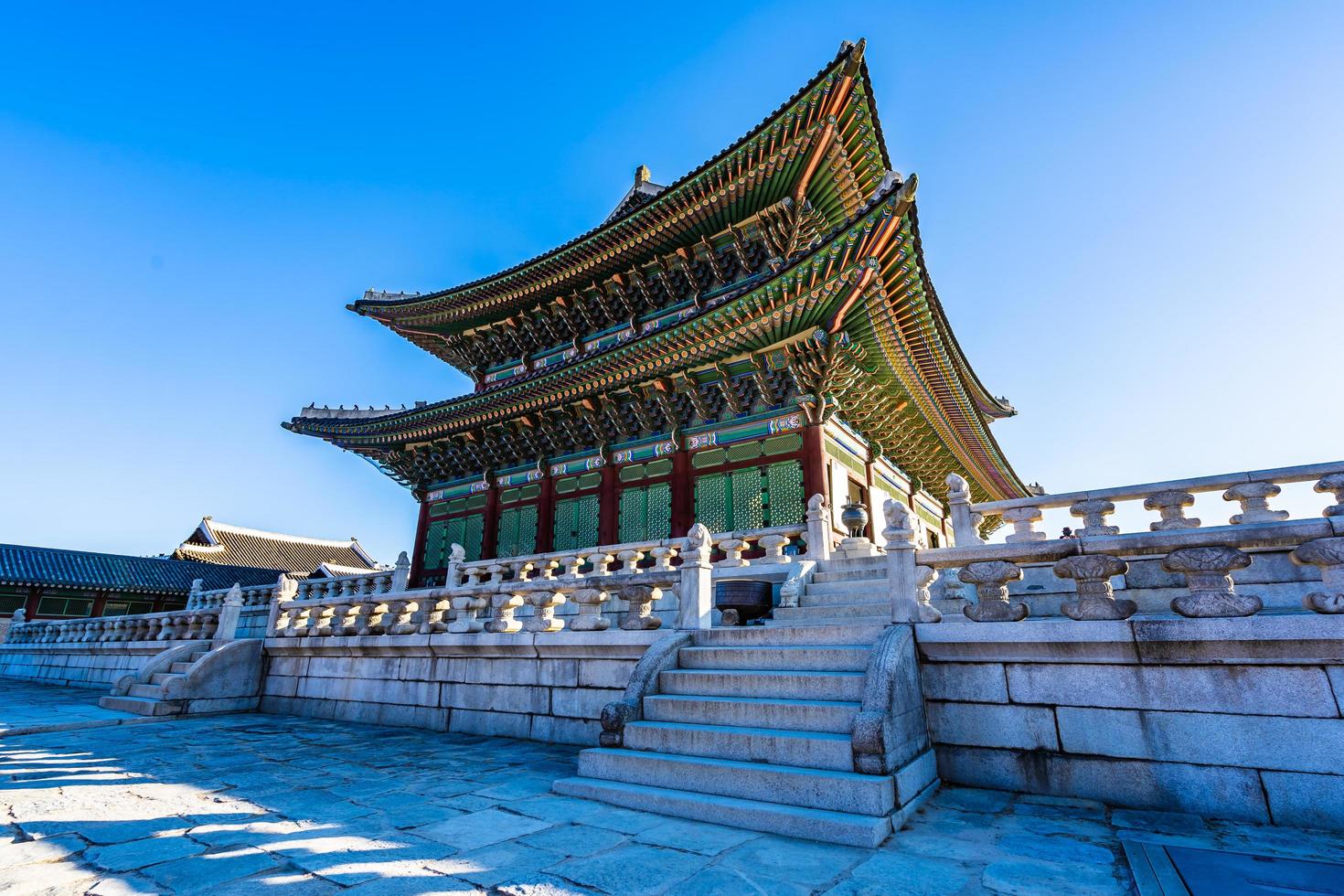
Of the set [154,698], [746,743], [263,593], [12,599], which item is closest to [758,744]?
[746,743]

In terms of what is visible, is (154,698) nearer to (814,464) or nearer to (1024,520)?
(814,464)

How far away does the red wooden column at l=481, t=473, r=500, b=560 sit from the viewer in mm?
16938

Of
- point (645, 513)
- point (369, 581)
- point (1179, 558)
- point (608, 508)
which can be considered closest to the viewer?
point (1179, 558)

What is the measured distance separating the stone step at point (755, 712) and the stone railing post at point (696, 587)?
1.19 metres

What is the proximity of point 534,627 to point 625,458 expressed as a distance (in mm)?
7433

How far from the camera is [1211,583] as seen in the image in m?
4.79

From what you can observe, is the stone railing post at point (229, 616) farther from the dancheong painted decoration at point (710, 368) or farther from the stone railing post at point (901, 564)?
the stone railing post at point (901, 564)

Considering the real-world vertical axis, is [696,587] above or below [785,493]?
below

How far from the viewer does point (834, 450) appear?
13195 mm

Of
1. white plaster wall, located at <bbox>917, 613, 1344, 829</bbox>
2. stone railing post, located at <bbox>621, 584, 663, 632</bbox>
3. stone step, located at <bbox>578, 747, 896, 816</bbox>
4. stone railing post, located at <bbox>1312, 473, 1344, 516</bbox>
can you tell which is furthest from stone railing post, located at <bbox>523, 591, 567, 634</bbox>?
stone railing post, located at <bbox>1312, 473, 1344, 516</bbox>

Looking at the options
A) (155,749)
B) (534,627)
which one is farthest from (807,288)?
(155,749)

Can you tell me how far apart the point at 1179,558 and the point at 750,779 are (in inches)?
149

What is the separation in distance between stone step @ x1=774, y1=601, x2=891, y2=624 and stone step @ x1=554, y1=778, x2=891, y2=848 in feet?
10.9

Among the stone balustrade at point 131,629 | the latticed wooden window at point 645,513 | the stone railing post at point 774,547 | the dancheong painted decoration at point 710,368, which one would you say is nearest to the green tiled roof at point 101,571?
the stone balustrade at point 131,629
